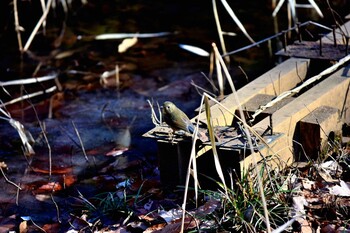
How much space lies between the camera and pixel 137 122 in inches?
204

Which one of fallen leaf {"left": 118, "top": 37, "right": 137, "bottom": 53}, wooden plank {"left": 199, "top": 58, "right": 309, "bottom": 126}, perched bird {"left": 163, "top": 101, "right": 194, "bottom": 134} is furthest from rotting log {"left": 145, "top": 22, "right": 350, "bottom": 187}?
fallen leaf {"left": 118, "top": 37, "right": 137, "bottom": 53}

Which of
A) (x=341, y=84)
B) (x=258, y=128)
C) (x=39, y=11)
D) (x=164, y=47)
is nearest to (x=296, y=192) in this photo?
(x=258, y=128)

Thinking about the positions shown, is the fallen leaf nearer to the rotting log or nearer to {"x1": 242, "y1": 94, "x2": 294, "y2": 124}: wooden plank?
the rotting log

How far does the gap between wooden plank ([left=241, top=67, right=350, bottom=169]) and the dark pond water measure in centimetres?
75

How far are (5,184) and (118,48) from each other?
8.72 ft

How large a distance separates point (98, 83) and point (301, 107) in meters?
2.33

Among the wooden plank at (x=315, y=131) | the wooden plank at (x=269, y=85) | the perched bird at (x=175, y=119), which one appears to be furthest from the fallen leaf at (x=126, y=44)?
the perched bird at (x=175, y=119)

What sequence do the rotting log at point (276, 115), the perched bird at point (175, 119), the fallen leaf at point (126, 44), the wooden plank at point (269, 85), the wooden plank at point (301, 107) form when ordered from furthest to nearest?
the fallen leaf at point (126, 44), the wooden plank at point (269, 85), the wooden plank at point (301, 107), the rotting log at point (276, 115), the perched bird at point (175, 119)

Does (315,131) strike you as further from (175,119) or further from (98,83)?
(98,83)

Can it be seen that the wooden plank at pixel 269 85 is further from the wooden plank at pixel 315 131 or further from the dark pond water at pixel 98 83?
the dark pond water at pixel 98 83

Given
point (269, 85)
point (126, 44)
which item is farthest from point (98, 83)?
point (269, 85)

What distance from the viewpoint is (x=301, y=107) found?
404cm

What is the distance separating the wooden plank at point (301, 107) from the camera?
12.6 ft

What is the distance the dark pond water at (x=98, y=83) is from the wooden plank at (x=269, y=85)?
0.52m
